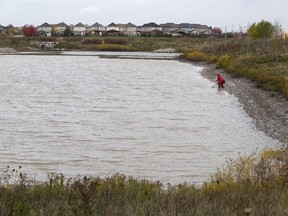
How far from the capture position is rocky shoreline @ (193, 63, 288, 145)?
22.0 metres

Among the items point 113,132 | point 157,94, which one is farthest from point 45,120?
point 157,94

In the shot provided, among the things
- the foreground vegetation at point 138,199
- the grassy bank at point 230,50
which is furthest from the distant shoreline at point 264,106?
the foreground vegetation at point 138,199

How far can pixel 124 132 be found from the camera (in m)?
21.3

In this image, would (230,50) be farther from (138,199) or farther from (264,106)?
(138,199)

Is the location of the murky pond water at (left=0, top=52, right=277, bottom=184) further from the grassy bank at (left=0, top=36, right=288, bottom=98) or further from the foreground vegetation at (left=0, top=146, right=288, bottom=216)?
the grassy bank at (left=0, top=36, right=288, bottom=98)

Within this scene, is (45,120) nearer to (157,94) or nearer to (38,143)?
(38,143)

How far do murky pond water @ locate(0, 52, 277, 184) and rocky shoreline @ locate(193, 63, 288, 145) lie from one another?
2.00 feet

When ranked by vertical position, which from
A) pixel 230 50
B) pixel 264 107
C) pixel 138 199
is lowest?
pixel 264 107

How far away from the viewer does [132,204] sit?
23.4 feet

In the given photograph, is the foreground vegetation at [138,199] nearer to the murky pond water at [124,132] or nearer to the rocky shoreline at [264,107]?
the murky pond water at [124,132]

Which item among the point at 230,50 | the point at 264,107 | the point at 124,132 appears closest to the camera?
the point at 124,132

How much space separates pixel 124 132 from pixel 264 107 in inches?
436

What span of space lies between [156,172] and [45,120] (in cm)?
1065

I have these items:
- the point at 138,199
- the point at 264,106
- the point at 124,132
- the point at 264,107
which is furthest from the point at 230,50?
the point at 138,199
